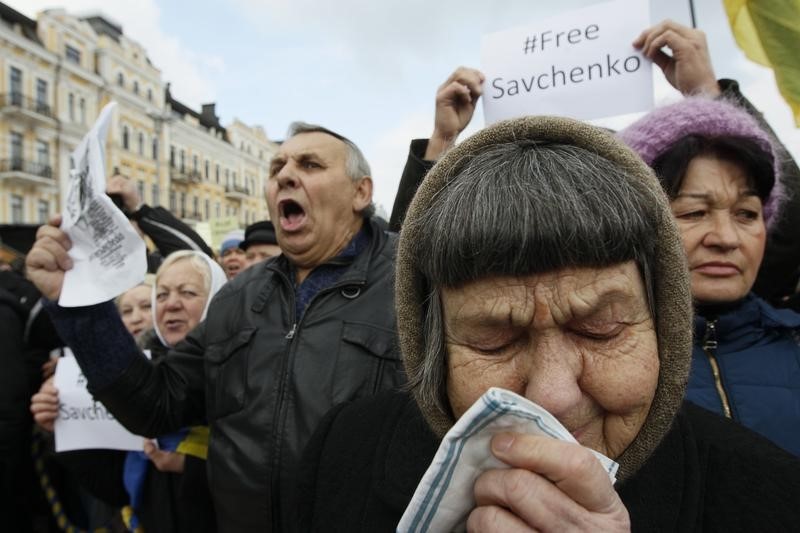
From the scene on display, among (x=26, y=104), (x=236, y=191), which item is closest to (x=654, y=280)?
(x=26, y=104)

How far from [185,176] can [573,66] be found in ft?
165

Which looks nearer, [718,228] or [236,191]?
[718,228]

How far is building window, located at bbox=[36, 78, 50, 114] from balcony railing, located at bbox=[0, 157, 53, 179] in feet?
11.1

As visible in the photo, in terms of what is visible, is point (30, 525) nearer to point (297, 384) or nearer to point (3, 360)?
point (3, 360)

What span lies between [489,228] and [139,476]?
2665 millimetres

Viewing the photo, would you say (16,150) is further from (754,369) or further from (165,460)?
(754,369)

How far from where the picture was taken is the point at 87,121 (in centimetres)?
3881

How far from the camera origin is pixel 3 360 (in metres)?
3.21

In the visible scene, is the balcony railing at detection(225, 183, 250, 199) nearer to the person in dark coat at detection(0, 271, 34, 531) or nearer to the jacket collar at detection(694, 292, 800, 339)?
the person in dark coat at detection(0, 271, 34, 531)

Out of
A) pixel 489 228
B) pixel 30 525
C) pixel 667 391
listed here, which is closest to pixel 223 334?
pixel 489 228

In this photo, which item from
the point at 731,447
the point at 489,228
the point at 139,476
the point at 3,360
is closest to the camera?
the point at 489,228

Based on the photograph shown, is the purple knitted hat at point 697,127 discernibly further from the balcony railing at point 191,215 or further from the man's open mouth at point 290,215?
the balcony railing at point 191,215

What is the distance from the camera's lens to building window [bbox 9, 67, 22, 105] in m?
33.3

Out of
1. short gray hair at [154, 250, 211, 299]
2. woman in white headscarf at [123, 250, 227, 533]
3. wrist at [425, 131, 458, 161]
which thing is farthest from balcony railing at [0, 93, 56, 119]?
wrist at [425, 131, 458, 161]
